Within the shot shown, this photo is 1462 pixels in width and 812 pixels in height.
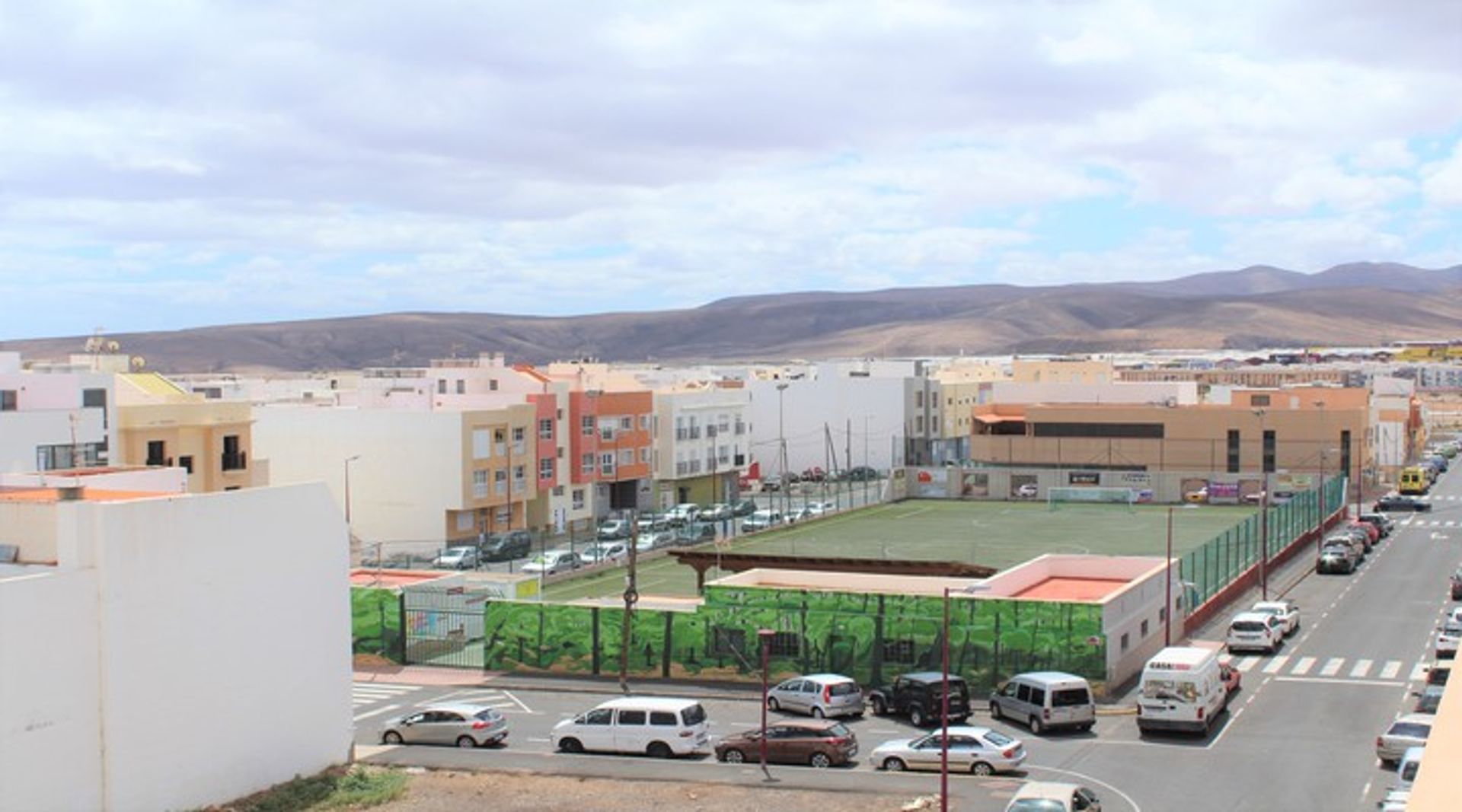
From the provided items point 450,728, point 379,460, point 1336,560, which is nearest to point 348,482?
point 379,460

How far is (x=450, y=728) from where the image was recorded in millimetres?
30578

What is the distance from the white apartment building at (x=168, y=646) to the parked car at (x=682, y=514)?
45.0 metres

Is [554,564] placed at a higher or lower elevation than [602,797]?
lower

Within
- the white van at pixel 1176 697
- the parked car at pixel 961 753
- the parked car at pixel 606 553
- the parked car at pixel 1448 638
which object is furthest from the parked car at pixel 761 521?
the parked car at pixel 961 753

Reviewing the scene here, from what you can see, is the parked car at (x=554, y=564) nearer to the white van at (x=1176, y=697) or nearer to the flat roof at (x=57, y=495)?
the white van at (x=1176, y=697)

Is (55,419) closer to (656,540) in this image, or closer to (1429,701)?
(656,540)

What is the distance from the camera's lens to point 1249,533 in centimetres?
5575

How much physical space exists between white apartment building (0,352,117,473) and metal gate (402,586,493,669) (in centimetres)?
1411

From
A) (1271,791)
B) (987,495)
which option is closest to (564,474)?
(987,495)

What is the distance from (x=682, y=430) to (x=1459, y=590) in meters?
48.3

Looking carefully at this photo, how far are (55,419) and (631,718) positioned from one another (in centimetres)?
2958

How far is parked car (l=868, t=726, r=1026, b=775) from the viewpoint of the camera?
90.3 feet

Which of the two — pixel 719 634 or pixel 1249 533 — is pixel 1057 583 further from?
pixel 1249 533

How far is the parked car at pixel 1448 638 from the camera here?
39000 mm
